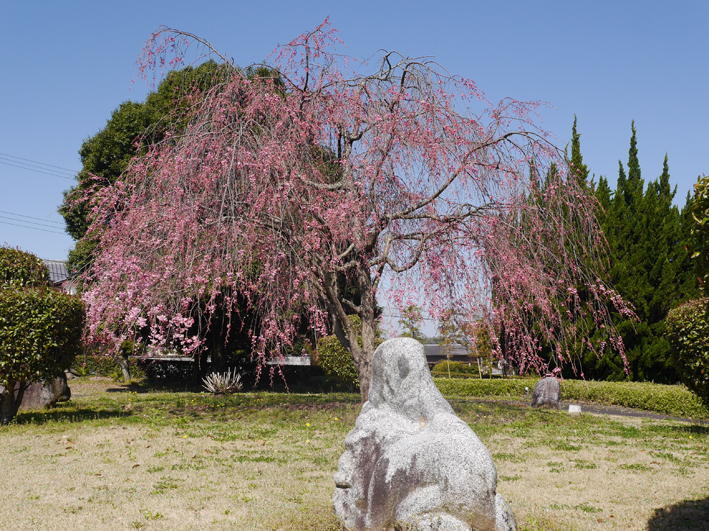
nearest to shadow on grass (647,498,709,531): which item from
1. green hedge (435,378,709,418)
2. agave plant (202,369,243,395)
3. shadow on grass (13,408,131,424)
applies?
green hedge (435,378,709,418)

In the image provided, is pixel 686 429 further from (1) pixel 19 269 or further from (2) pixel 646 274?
(1) pixel 19 269

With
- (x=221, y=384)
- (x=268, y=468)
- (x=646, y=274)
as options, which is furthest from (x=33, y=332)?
(x=646, y=274)

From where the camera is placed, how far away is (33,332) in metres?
10.3

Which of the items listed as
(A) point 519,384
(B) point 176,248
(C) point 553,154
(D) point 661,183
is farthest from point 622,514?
(D) point 661,183

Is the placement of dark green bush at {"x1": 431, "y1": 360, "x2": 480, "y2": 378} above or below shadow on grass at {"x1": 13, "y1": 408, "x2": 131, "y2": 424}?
below

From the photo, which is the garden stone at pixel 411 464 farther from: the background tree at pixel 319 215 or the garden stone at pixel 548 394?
the garden stone at pixel 548 394

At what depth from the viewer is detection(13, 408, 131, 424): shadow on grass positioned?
11196 millimetres

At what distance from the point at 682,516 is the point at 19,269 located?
35.9 feet

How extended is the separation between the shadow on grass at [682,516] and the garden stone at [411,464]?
7.29 ft

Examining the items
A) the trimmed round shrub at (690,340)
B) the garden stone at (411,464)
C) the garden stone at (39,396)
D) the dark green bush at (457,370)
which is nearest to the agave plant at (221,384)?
the garden stone at (39,396)

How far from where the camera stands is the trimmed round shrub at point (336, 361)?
70.4 ft

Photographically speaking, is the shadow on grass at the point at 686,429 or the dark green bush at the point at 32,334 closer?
the dark green bush at the point at 32,334

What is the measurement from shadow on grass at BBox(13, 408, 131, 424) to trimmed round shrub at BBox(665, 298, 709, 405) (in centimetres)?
972

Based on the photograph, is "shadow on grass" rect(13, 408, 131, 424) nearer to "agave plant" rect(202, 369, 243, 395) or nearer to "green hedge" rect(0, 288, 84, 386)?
"green hedge" rect(0, 288, 84, 386)
